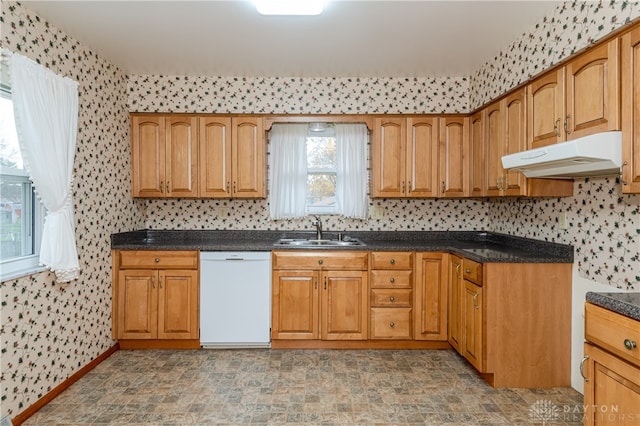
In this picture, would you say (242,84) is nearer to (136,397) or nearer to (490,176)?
(490,176)

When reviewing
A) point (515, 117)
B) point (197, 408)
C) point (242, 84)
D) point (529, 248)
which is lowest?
point (197, 408)

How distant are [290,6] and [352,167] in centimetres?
186

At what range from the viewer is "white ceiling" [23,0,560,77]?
7.97 feet

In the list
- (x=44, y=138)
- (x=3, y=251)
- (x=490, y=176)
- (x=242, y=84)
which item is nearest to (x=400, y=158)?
(x=490, y=176)

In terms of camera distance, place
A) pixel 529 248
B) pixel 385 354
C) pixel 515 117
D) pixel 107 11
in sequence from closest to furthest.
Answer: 1. pixel 107 11
2. pixel 515 117
3. pixel 529 248
4. pixel 385 354

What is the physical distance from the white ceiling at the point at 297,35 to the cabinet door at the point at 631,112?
31.2 inches

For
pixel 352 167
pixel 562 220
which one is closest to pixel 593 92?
pixel 562 220

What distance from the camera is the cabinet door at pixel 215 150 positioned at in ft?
11.8

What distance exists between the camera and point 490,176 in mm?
3162

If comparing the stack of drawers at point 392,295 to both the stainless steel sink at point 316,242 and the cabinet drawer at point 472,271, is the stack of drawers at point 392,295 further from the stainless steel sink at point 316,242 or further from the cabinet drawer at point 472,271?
the cabinet drawer at point 472,271

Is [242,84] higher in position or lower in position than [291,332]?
higher

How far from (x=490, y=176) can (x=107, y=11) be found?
10.0 ft

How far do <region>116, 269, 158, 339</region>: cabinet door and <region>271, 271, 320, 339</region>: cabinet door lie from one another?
105 cm

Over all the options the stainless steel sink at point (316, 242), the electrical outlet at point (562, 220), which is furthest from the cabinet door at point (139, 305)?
the electrical outlet at point (562, 220)
